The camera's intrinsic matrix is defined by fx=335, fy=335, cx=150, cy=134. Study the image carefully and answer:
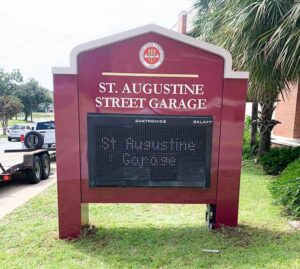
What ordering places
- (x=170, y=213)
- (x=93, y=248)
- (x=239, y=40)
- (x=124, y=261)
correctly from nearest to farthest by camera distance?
1. (x=124, y=261)
2. (x=93, y=248)
3. (x=170, y=213)
4. (x=239, y=40)

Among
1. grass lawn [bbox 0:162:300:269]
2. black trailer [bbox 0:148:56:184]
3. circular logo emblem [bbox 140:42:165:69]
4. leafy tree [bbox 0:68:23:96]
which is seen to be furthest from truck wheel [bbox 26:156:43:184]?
leafy tree [bbox 0:68:23:96]

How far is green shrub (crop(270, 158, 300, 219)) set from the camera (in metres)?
5.05

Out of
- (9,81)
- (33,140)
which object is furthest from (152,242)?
(9,81)

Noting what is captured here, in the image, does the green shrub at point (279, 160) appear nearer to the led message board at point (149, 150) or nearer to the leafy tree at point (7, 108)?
the led message board at point (149, 150)

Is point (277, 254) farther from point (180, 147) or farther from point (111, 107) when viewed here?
point (111, 107)

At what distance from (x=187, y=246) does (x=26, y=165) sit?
19.9 feet

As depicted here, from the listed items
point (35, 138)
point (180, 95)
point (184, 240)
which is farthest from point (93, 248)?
point (35, 138)

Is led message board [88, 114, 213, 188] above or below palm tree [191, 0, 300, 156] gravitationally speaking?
below

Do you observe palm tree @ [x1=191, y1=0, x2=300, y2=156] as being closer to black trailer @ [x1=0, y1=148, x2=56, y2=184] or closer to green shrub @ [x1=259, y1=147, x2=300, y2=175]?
green shrub @ [x1=259, y1=147, x2=300, y2=175]

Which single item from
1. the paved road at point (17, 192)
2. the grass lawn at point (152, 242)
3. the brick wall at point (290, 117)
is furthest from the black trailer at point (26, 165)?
the brick wall at point (290, 117)

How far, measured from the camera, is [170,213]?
18.4 ft

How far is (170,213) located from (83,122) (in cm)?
245

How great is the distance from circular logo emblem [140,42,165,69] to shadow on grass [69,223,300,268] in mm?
2124

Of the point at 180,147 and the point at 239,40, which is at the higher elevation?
the point at 239,40
